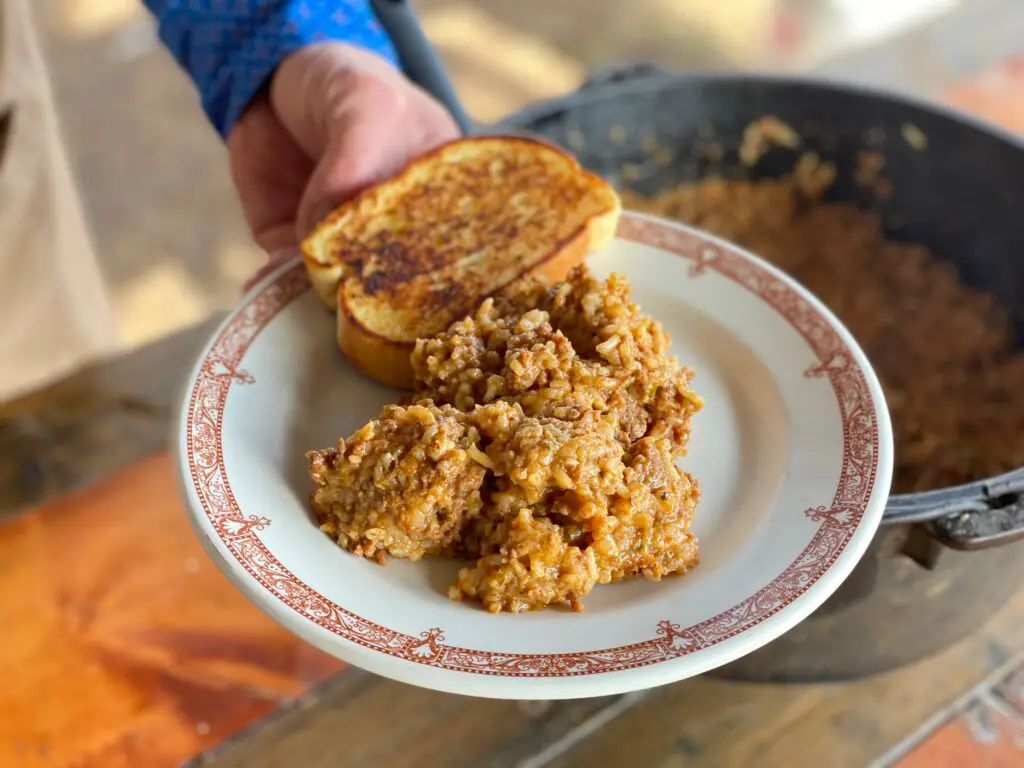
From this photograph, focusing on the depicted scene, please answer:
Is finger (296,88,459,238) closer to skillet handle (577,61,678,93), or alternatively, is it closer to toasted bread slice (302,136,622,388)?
toasted bread slice (302,136,622,388)

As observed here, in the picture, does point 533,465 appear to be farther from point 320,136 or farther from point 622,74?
point 622,74

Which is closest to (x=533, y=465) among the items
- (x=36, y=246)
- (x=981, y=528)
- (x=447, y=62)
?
(x=981, y=528)

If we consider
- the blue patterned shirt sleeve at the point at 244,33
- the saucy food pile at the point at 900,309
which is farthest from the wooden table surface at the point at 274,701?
the blue patterned shirt sleeve at the point at 244,33

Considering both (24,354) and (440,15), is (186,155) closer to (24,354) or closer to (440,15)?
(440,15)

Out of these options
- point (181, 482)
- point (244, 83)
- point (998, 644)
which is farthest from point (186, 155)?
point (998, 644)

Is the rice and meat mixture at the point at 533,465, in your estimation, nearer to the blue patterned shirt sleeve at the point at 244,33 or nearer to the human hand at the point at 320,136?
the human hand at the point at 320,136
